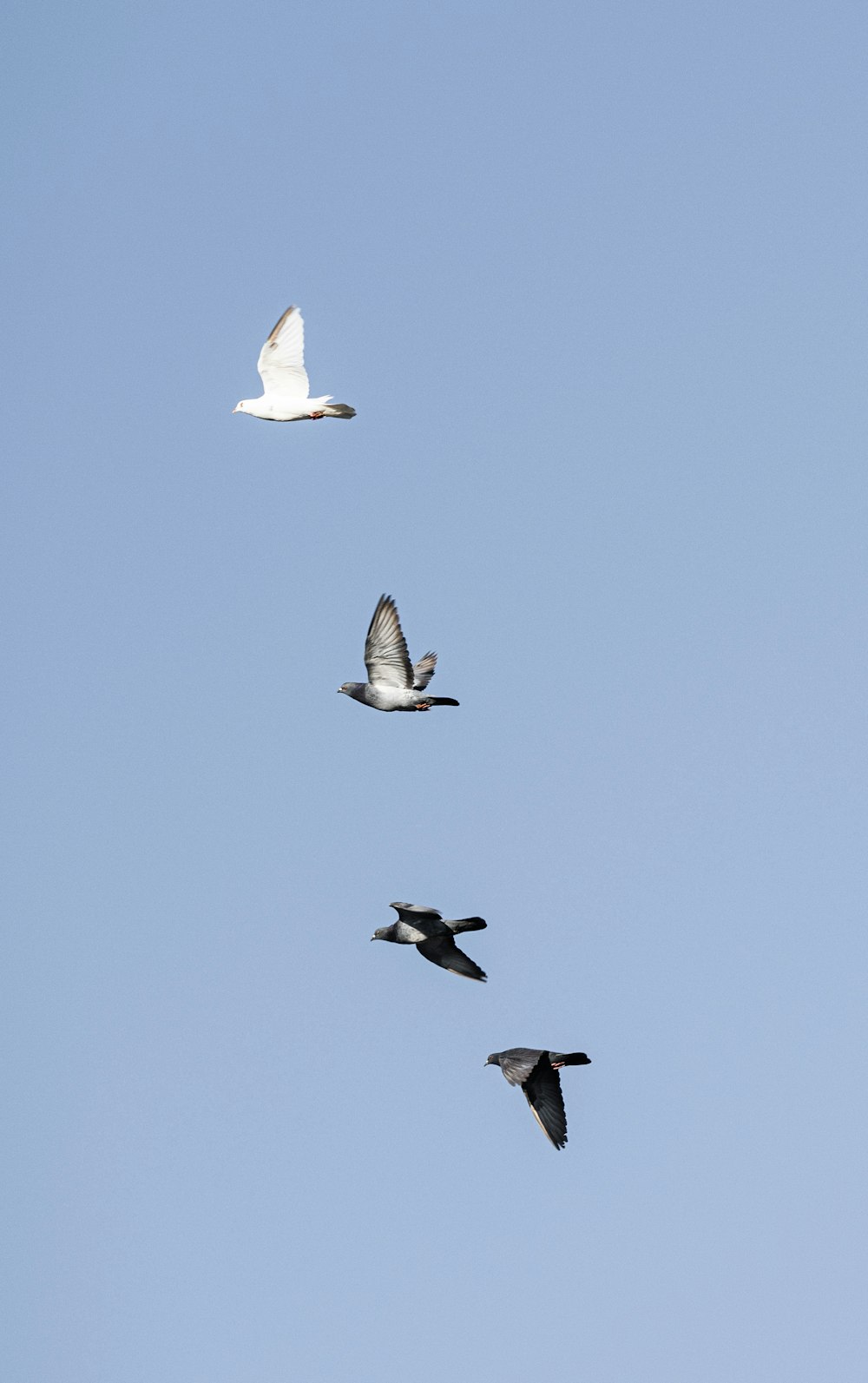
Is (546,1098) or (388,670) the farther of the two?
(388,670)

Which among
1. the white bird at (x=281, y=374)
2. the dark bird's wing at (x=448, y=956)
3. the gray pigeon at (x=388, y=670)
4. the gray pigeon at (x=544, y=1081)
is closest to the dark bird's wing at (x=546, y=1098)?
the gray pigeon at (x=544, y=1081)

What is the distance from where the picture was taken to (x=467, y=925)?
4022 centimetres

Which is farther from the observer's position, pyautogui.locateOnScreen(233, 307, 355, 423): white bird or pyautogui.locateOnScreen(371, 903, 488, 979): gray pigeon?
pyautogui.locateOnScreen(233, 307, 355, 423): white bird

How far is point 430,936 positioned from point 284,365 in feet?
45.7

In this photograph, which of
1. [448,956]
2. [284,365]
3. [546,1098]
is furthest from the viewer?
[284,365]

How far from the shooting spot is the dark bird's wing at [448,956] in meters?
41.4

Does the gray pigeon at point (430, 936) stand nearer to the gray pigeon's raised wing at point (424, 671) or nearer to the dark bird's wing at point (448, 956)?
the dark bird's wing at point (448, 956)

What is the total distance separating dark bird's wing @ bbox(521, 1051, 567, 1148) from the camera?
38.1m

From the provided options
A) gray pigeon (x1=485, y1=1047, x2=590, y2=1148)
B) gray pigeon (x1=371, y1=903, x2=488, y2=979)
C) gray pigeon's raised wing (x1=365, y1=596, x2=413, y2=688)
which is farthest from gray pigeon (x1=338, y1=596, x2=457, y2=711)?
gray pigeon (x1=485, y1=1047, x2=590, y2=1148)

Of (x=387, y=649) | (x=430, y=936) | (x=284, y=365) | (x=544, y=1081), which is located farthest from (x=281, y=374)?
(x=544, y=1081)

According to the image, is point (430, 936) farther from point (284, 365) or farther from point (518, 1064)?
point (284, 365)

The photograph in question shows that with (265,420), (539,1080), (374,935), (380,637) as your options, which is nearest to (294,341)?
(265,420)

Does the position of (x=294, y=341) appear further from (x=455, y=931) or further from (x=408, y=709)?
(x=455, y=931)

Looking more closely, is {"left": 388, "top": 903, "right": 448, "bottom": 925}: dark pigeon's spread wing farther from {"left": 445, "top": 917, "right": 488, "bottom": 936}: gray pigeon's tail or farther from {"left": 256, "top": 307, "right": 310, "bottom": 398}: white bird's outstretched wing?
{"left": 256, "top": 307, "right": 310, "bottom": 398}: white bird's outstretched wing
